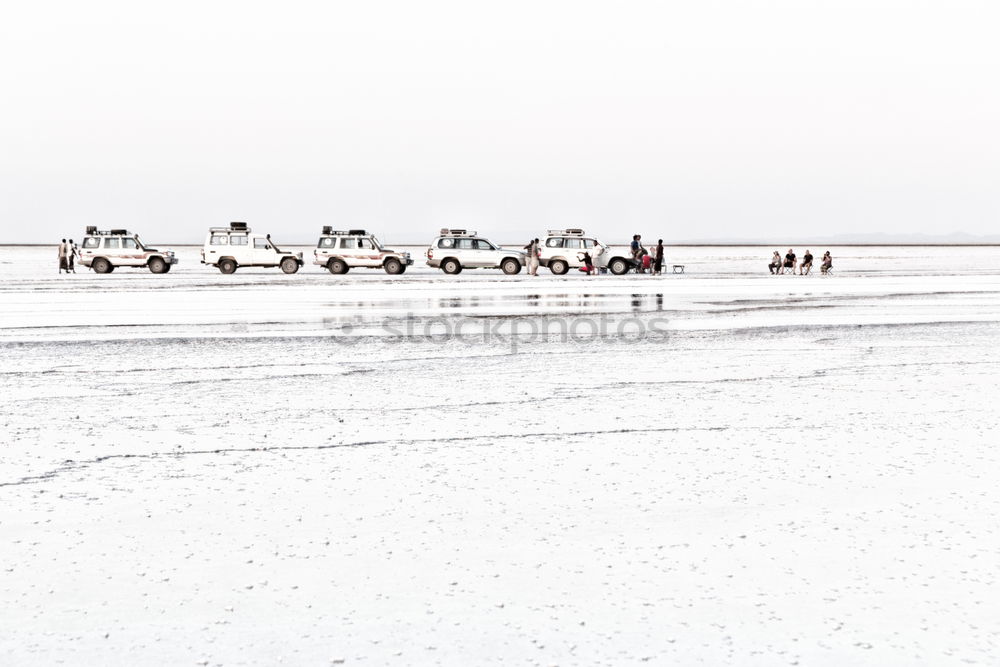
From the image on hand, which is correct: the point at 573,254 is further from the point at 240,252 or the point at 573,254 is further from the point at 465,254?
the point at 240,252

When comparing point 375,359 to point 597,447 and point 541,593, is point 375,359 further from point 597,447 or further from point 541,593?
point 541,593

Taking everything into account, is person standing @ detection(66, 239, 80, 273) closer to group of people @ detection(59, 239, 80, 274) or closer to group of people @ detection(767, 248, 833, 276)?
group of people @ detection(59, 239, 80, 274)

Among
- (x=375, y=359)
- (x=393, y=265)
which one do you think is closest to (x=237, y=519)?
(x=375, y=359)

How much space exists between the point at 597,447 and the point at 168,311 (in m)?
13.7

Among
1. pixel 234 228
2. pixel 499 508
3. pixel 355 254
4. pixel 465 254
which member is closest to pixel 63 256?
pixel 234 228

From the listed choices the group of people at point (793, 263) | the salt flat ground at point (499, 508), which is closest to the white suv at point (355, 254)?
the group of people at point (793, 263)

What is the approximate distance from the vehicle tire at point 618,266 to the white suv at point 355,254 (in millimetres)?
8550

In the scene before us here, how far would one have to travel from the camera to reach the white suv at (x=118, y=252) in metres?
39.9

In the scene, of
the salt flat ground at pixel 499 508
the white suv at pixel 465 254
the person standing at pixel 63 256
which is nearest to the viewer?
the salt flat ground at pixel 499 508

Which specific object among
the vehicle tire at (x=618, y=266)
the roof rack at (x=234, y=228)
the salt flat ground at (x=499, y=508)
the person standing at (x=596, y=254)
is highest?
the roof rack at (x=234, y=228)

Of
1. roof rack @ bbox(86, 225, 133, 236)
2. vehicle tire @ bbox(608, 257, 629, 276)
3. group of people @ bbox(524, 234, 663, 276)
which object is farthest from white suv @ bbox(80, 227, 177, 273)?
vehicle tire @ bbox(608, 257, 629, 276)

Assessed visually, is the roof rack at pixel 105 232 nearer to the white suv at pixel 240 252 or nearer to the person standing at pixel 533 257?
the white suv at pixel 240 252

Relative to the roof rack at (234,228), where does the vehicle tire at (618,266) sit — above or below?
below

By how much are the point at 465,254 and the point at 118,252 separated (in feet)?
46.9
